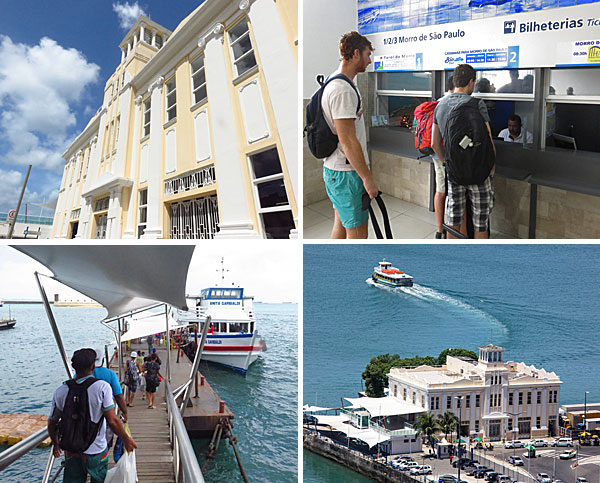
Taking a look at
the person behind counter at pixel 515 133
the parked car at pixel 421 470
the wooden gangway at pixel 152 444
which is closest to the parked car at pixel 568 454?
the parked car at pixel 421 470

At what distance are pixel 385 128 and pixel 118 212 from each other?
1106 mm

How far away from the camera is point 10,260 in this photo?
1872 millimetres

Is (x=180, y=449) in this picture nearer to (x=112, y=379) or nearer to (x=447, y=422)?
(x=112, y=379)

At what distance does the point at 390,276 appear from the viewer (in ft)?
6.23

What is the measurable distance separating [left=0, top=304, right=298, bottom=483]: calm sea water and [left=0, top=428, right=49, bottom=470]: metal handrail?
5.3 inches

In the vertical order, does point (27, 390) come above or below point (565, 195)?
below

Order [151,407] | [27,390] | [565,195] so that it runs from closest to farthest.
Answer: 1. [565,195]
2. [27,390]
3. [151,407]

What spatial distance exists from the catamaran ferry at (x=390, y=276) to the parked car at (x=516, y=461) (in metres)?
0.98

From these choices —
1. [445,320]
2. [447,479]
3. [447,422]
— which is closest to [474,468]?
[447,479]

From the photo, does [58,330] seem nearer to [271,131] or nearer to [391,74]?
[271,131]

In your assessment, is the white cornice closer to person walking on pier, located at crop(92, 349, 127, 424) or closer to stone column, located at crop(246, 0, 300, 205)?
stone column, located at crop(246, 0, 300, 205)

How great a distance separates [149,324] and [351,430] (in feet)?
3.56

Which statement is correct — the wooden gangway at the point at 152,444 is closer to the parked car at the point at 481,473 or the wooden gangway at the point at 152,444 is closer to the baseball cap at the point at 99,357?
the baseball cap at the point at 99,357

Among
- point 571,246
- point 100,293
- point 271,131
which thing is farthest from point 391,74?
point 100,293
